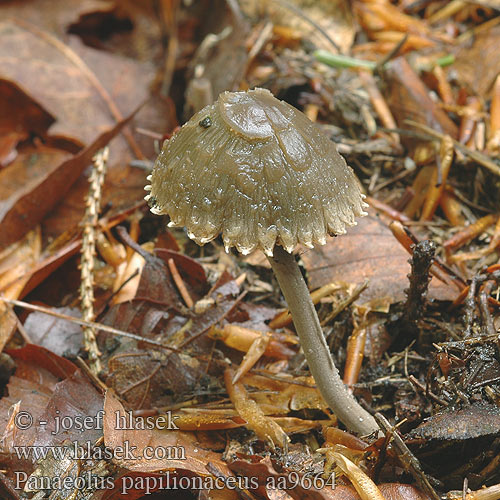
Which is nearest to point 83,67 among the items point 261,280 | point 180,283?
point 180,283

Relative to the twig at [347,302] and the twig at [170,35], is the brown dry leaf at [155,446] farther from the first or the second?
the twig at [170,35]

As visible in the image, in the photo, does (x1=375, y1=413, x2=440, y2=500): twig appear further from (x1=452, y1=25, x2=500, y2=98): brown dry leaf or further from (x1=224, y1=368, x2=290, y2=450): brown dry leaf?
(x1=452, y1=25, x2=500, y2=98): brown dry leaf

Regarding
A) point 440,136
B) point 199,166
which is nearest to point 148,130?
point 440,136

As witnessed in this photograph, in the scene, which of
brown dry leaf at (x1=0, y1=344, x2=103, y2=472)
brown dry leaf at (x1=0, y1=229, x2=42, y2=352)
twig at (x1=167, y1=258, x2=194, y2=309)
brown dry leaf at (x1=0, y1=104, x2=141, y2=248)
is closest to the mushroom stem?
twig at (x1=167, y1=258, x2=194, y2=309)

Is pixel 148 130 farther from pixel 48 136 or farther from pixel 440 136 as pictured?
pixel 440 136

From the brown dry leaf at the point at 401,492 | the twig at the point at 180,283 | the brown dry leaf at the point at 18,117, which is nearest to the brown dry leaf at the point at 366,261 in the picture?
the twig at the point at 180,283

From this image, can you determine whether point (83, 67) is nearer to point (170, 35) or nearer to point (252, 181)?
point (170, 35)

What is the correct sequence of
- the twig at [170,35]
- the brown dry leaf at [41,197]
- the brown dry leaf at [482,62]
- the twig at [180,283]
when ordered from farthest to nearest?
the twig at [170,35] → the brown dry leaf at [482,62] → the brown dry leaf at [41,197] → the twig at [180,283]
